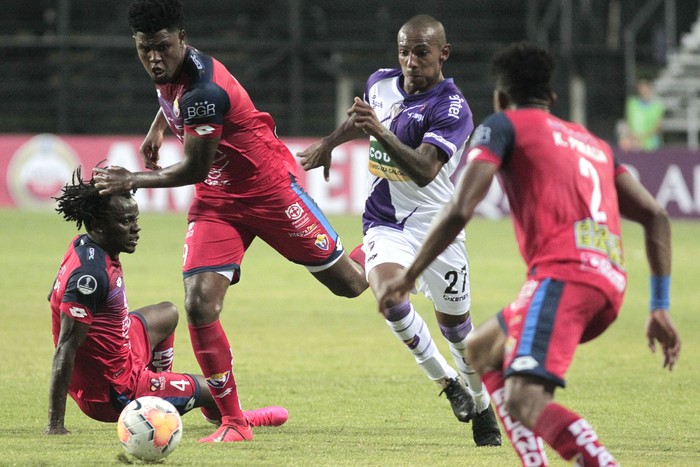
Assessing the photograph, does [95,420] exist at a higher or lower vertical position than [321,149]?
lower

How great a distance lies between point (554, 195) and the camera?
4.96 m

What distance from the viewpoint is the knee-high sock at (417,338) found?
7375mm

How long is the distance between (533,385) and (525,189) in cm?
81

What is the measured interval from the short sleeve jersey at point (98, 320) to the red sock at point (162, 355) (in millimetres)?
597

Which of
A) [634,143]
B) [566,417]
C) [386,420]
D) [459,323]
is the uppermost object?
[566,417]

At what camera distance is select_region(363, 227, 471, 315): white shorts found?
7547 millimetres

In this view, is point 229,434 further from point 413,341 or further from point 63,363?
point 413,341

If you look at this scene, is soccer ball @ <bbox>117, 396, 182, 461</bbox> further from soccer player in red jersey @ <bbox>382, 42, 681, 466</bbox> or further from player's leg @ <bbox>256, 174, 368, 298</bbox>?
soccer player in red jersey @ <bbox>382, 42, 681, 466</bbox>

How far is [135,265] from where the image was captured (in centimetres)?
1662

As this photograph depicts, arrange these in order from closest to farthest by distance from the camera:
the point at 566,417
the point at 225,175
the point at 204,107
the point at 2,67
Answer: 1. the point at 566,417
2. the point at 204,107
3. the point at 225,175
4. the point at 2,67

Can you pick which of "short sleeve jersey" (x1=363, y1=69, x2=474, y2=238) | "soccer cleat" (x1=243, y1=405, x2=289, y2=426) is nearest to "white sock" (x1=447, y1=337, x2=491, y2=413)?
"short sleeve jersey" (x1=363, y1=69, x2=474, y2=238)

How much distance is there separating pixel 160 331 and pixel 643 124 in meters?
20.0

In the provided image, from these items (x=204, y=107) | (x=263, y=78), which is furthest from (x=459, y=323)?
(x=263, y=78)

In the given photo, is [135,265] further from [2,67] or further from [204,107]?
[2,67]
